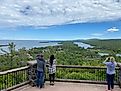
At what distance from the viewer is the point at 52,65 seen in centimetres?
995

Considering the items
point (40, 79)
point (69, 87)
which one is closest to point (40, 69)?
point (40, 79)

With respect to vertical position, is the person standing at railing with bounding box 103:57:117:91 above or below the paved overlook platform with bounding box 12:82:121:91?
above

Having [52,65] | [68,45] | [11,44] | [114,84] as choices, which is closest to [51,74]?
[52,65]

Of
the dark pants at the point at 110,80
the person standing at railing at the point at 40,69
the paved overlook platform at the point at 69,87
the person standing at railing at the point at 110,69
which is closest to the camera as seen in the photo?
the person standing at railing at the point at 110,69

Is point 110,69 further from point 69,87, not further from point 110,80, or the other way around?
point 69,87

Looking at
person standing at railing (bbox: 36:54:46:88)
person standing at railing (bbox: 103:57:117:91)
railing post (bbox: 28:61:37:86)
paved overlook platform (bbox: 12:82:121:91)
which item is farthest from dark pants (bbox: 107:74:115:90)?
railing post (bbox: 28:61:37:86)

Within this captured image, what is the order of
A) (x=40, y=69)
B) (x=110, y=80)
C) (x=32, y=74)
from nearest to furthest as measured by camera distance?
(x=110, y=80) < (x=40, y=69) < (x=32, y=74)

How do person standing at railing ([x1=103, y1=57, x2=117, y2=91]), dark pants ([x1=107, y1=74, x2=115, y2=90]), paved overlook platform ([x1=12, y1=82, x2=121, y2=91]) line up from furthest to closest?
1. paved overlook platform ([x1=12, y1=82, x2=121, y2=91])
2. dark pants ([x1=107, y1=74, x2=115, y2=90])
3. person standing at railing ([x1=103, y1=57, x2=117, y2=91])

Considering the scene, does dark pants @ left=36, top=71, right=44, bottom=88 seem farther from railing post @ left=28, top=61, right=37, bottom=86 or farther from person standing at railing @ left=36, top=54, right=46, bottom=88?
railing post @ left=28, top=61, right=37, bottom=86

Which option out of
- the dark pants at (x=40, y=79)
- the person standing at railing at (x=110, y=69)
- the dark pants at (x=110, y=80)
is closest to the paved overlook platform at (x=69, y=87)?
the dark pants at (x=40, y=79)

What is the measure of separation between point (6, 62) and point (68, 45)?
35.1 meters

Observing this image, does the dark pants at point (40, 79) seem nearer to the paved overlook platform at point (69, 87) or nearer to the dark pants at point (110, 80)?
the paved overlook platform at point (69, 87)

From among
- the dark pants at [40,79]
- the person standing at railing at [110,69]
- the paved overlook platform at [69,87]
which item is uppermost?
the person standing at railing at [110,69]

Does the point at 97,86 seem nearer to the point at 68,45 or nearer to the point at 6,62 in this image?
the point at 6,62
